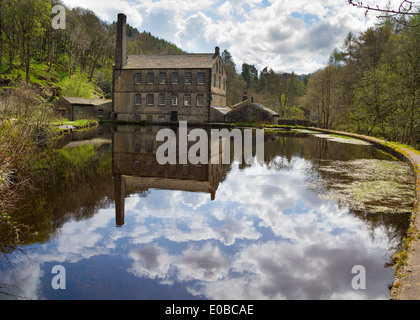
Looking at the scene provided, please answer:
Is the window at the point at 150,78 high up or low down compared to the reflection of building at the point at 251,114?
up

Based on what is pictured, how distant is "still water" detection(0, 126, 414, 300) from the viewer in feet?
15.8

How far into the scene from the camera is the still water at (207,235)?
480cm

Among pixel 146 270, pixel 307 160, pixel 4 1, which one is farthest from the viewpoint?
pixel 4 1

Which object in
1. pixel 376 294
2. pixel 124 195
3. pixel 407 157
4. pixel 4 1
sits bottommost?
pixel 376 294

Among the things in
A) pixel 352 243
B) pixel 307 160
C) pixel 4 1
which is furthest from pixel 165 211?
pixel 4 1

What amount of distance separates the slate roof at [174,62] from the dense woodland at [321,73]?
7.93m

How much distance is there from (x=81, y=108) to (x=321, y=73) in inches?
1269

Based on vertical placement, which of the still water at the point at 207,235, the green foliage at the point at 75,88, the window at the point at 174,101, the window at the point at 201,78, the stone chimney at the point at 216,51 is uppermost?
the stone chimney at the point at 216,51

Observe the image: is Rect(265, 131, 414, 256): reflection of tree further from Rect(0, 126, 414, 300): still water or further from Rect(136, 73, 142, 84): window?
Rect(136, 73, 142, 84): window

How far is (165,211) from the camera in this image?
8242mm

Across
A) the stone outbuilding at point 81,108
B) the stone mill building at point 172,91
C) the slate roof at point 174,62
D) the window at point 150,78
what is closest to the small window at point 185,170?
the stone outbuilding at point 81,108

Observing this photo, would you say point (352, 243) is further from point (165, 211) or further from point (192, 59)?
point (192, 59)

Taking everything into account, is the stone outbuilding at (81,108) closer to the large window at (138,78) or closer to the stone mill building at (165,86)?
the stone mill building at (165,86)

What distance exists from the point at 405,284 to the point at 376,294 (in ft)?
1.43
